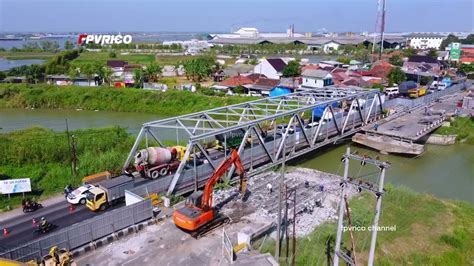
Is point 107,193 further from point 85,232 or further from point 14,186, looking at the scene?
point 14,186

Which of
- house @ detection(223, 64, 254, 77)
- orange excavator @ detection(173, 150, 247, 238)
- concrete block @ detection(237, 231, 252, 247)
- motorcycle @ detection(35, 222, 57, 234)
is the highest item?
house @ detection(223, 64, 254, 77)

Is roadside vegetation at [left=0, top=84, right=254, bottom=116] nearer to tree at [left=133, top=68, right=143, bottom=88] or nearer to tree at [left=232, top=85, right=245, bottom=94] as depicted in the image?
tree at [left=232, top=85, right=245, bottom=94]

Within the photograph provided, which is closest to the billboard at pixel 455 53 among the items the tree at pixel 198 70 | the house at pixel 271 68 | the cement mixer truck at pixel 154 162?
the house at pixel 271 68

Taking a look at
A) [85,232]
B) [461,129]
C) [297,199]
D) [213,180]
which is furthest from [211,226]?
[461,129]

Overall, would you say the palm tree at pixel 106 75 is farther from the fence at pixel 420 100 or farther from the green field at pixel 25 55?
the green field at pixel 25 55

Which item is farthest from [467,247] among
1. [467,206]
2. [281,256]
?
[281,256]

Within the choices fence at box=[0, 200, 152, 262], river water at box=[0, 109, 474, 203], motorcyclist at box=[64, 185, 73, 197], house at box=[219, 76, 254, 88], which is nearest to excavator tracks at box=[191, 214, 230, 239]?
fence at box=[0, 200, 152, 262]
